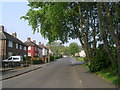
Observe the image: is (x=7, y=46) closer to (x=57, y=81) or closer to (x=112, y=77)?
(x=57, y=81)

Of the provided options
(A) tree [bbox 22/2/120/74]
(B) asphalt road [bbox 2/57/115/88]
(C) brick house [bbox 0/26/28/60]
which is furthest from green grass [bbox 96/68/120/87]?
(C) brick house [bbox 0/26/28/60]

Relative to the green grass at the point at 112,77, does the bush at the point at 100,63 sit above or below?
above

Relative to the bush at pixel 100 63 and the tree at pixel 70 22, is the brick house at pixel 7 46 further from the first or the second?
the bush at pixel 100 63

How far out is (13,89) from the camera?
10344 mm

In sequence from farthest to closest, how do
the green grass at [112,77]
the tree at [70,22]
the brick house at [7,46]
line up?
1. the brick house at [7,46]
2. the tree at [70,22]
3. the green grass at [112,77]

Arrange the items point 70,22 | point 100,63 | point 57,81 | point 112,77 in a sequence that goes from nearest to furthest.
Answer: point 57,81, point 112,77, point 100,63, point 70,22

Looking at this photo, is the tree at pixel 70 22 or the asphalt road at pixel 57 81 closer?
the asphalt road at pixel 57 81

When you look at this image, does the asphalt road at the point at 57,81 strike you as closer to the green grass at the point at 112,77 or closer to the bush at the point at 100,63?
the green grass at the point at 112,77

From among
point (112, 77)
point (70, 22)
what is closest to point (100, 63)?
point (112, 77)

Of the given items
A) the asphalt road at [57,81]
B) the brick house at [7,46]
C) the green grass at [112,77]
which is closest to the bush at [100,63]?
the asphalt road at [57,81]

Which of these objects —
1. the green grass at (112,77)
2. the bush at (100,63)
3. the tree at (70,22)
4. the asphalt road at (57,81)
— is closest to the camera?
the asphalt road at (57,81)

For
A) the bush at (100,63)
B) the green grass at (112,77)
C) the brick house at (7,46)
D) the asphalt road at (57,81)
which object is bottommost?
the asphalt road at (57,81)

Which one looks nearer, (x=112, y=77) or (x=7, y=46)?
(x=112, y=77)

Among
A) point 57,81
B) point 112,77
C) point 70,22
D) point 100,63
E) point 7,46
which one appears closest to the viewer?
point 57,81
